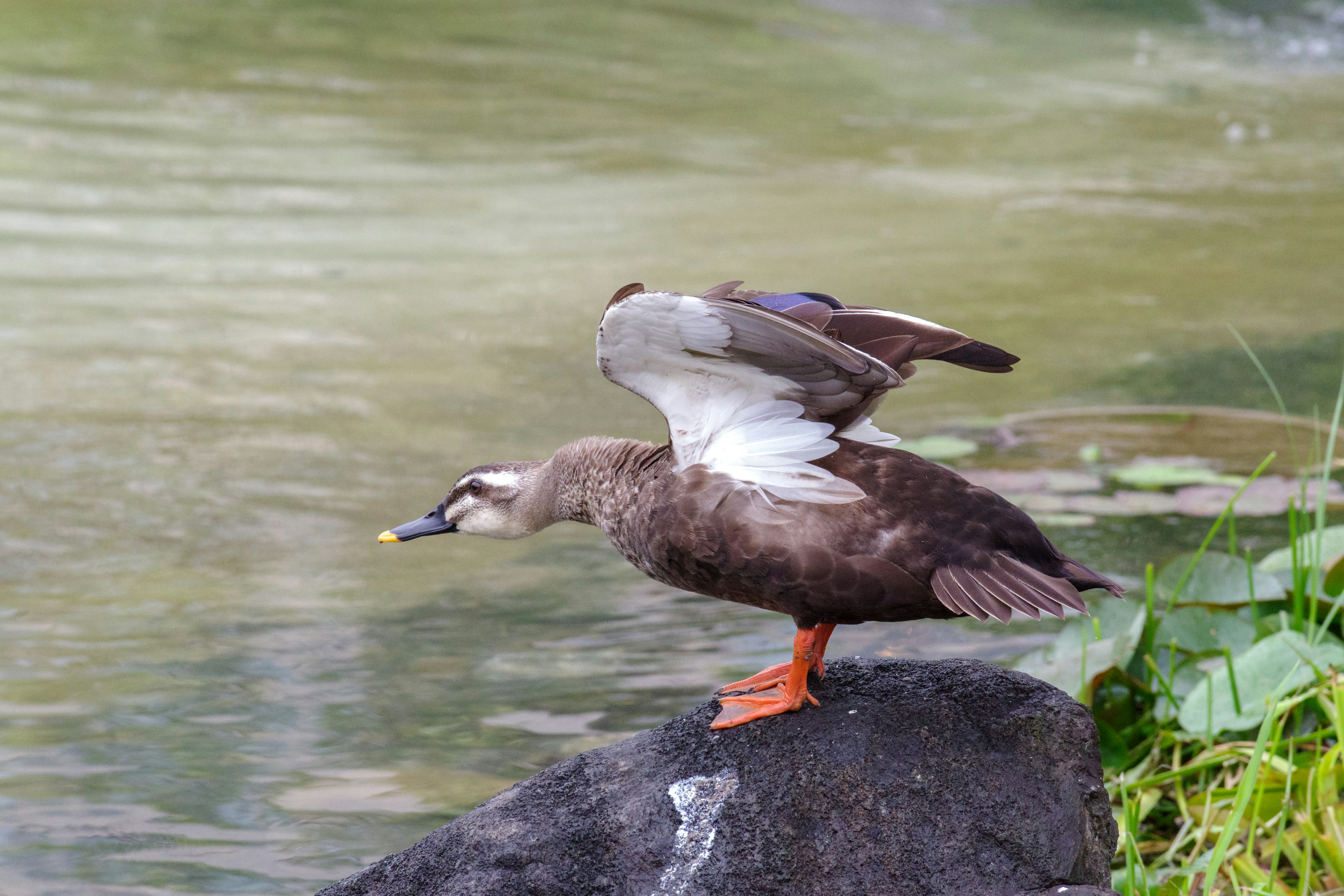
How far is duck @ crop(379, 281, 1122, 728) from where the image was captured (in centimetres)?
272

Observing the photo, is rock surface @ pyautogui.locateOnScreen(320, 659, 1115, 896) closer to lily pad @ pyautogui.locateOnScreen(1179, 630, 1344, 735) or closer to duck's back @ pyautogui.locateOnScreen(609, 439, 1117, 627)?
duck's back @ pyautogui.locateOnScreen(609, 439, 1117, 627)

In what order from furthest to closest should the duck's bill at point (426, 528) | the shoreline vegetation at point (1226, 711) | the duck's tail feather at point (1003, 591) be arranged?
1. the duck's bill at point (426, 528)
2. the shoreline vegetation at point (1226, 711)
3. the duck's tail feather at point (1003, 591)

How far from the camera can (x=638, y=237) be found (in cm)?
997

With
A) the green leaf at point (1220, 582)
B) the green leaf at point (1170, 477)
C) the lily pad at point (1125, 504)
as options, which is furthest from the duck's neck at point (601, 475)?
the green leaf at point (1170, 477)

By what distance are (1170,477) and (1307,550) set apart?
177 centimetres

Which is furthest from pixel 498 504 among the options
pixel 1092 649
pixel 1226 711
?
pixel 1226 711

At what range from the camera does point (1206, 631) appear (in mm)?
3932

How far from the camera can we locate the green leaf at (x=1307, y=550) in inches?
153

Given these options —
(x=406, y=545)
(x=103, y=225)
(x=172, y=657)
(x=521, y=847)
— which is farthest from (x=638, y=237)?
(x=521, y=847)

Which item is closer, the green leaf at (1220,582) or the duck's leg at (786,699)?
the duck's leg at (786,699)

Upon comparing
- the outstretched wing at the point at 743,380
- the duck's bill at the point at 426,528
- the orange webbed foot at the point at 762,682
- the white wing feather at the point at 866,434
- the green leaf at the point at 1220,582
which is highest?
the outstretched wing at the point at 743,380

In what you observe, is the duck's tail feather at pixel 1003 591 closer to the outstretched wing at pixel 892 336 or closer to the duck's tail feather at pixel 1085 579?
the duck's tail feather at pixel 1085 579

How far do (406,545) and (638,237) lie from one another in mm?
4525

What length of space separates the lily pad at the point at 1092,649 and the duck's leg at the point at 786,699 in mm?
900
